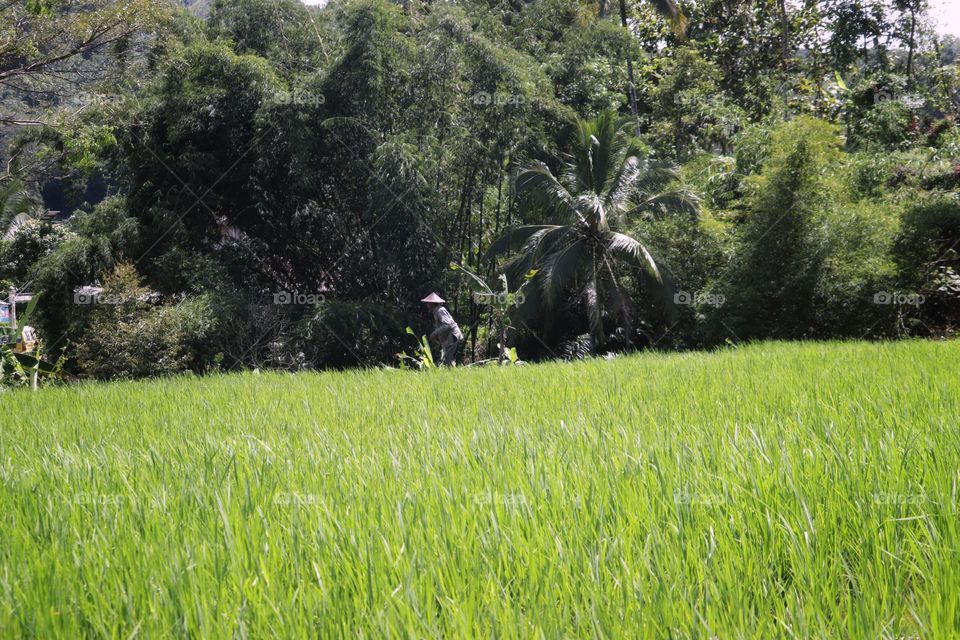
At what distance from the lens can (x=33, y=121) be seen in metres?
8.69

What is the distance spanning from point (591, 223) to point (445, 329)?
7.23 m

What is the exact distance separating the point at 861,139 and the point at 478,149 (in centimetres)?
876

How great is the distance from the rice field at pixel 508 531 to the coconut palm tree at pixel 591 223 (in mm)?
11483

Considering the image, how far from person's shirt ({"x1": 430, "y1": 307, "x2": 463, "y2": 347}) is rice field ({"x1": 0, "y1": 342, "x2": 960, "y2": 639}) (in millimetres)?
5458

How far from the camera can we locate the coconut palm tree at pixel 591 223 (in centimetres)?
1417

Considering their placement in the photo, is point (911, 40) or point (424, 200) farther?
point (911, 40)

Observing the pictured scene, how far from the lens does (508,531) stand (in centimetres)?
135

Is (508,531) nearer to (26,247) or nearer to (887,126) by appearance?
(887,126)

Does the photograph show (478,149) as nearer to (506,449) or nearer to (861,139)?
(861,139)

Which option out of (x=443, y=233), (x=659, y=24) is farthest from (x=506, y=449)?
(x=659, y=24)

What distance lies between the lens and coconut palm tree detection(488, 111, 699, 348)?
558 inches

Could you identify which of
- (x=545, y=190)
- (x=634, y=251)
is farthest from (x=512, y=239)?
(x=634, y=251)

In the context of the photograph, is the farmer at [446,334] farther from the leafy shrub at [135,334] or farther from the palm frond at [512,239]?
the palm frond at [512,239]

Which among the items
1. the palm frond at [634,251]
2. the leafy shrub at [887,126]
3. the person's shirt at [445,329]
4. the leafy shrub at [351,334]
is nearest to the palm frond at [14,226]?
the leafy shrub at [351,334]
